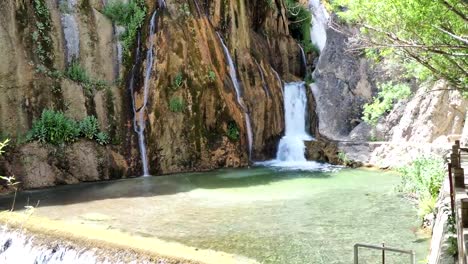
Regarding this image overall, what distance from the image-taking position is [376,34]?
11.1 m

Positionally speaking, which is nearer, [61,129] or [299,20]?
[61,129]

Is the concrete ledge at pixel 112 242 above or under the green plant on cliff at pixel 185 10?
under

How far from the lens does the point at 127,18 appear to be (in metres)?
19.2

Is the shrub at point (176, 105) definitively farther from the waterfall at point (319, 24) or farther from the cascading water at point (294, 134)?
the waterfall at point (319, 24)

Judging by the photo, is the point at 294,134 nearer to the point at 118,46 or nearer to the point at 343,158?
the point at 343,158

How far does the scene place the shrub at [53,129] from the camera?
51.6 ft

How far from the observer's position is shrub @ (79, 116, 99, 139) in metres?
16.8

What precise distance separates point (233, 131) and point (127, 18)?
6406mm

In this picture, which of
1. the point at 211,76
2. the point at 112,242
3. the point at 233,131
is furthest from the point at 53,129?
the point at 112,242

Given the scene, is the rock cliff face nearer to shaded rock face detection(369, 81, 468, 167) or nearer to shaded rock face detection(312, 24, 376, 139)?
shaded rock face detection(369, 81, 468, 167)

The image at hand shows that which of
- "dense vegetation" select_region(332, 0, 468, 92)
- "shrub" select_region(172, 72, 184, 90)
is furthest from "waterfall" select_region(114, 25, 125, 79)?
"dense vegetation" select_region(332, 0, 468, 92)

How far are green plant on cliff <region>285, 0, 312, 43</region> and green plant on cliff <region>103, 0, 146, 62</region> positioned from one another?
14.3 m

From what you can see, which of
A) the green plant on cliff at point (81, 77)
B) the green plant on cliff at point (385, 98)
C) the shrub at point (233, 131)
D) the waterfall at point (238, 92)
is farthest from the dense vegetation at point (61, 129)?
the green plant on cliff at point (385, 98)

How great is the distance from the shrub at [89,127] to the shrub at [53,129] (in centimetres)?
24
